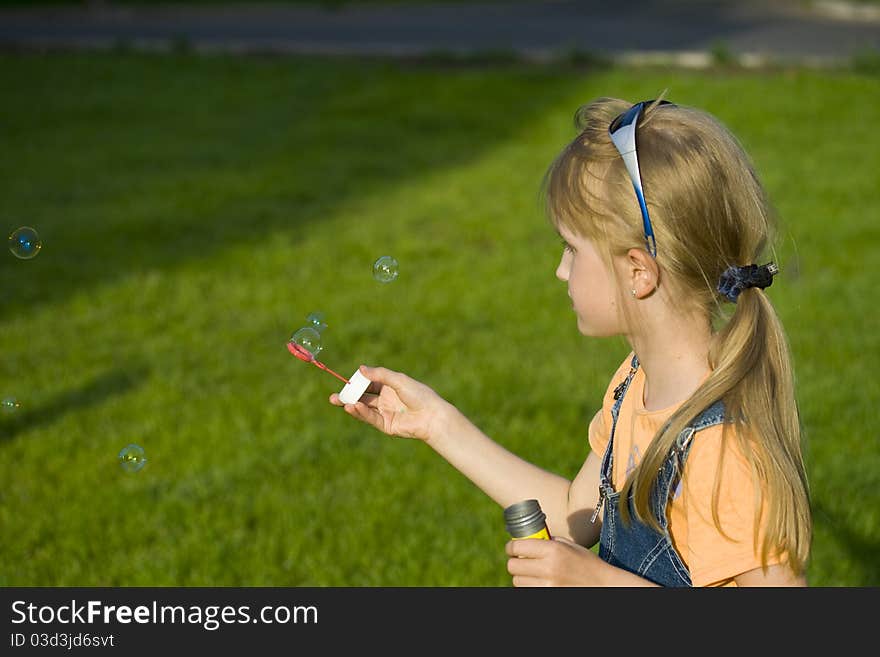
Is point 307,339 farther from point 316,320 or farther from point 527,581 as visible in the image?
point 527,581

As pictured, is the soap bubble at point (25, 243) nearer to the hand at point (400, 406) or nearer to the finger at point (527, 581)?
the hand at point (400, 406)

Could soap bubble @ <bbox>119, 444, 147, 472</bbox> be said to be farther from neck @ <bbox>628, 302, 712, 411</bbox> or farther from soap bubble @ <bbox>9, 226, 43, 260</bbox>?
neck @ <bbox>628, 302, 712, 411</bbox>

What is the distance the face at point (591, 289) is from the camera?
1.93 metres

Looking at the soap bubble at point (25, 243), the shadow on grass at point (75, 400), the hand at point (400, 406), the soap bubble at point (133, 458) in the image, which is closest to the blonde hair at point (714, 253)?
the hand at point (400, 406)

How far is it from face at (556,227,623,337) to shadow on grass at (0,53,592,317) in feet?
13.9

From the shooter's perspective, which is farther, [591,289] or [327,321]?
[327,321]

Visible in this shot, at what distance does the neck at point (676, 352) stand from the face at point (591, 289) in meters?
0.06

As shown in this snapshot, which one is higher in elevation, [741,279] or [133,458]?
[133,458]

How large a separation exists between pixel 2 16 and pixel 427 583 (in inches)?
636

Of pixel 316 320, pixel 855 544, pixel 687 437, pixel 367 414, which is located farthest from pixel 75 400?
pixel 687 437

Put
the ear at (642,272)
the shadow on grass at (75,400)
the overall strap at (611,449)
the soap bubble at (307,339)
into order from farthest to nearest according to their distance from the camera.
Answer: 1. the shadow on grass at (75,400)
2. the soap bubble at (307,339)
3. the overall strap at (611,449)
4. the ear at (642,272)

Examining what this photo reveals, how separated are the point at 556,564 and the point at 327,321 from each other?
3.67 meters

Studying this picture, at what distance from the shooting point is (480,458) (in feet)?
7.20
